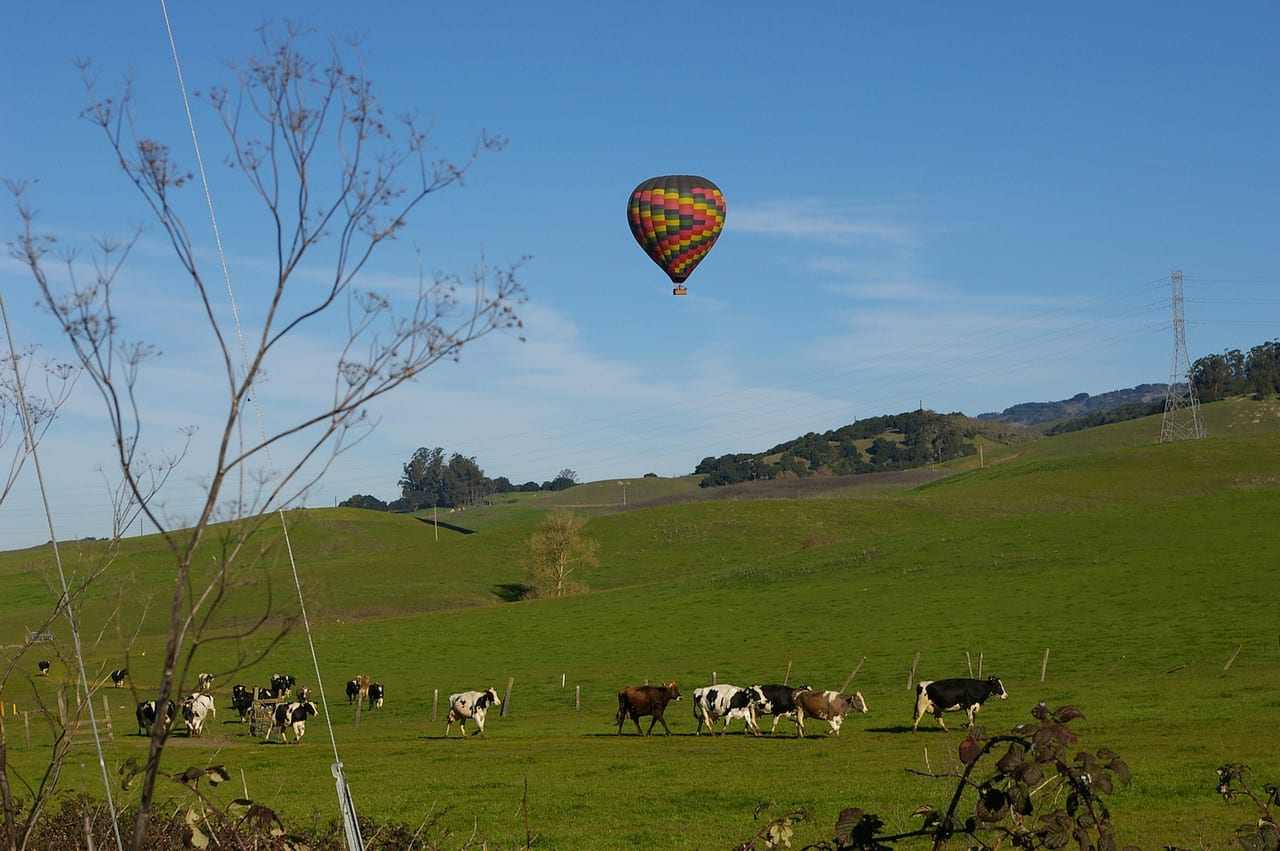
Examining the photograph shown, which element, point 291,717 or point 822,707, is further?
point 291,717

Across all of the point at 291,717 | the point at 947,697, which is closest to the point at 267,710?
the point at 291,717

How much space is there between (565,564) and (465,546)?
2118cm

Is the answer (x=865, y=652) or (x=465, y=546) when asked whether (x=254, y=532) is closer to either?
(x=865, y=652)

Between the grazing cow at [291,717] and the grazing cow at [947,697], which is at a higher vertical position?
the grazing cow at [291,717]

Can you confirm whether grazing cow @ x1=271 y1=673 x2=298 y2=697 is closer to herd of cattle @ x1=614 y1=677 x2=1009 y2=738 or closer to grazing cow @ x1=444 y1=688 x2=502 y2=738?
grazing cow @ x1=444 y1=688 x2=502 y2=738

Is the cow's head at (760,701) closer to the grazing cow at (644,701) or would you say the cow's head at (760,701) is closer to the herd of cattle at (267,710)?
the grazing cow at (644,701)

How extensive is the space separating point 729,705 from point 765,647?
968 inches

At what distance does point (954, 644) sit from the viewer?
51906mm

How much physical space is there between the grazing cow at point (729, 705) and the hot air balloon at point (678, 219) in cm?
2181

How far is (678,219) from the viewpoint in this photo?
1981 inches

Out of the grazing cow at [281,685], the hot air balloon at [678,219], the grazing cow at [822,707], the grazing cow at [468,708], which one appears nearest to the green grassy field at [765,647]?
the grazing cow at [822,707]

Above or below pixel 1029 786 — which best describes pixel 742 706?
below

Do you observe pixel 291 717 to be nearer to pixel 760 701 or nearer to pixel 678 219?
pixel 760 701

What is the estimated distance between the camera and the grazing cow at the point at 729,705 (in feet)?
105
